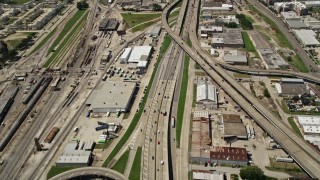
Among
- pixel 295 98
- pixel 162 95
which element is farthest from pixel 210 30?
pixel 295 98

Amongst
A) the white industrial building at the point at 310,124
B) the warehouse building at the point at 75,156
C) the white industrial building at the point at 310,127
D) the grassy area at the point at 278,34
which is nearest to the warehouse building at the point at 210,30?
the grassy area at the point at 278,34

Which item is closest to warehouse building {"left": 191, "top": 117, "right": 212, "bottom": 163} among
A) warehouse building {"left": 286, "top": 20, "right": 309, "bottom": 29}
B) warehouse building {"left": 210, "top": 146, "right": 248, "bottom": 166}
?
warehouse building {"left": 210, "top": 146, "right": 248, "bottom": 166}

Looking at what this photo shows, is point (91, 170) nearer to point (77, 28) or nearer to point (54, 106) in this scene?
point (54, 106)

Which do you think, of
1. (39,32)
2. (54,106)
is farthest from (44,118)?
(39,32)

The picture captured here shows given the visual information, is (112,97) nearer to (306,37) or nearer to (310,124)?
(310,124)

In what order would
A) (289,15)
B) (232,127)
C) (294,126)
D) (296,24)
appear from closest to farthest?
(232,127)
(294,126)
(296,24)
(289,15)
